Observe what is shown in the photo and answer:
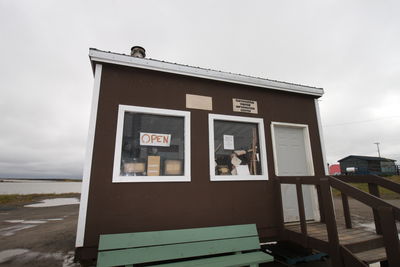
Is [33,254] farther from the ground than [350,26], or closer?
closer

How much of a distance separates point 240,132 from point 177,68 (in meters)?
1.85

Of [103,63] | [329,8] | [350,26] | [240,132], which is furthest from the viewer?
[350,26]

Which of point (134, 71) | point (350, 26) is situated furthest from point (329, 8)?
point (134, 71)

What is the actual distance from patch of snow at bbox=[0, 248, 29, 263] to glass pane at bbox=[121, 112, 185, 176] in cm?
432

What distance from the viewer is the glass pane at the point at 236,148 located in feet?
12.6

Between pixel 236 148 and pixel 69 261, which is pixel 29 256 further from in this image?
pixel 236 148

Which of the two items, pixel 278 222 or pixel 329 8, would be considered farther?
pixel 329 8

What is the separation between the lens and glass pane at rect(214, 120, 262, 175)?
383 cm

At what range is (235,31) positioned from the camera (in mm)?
7602

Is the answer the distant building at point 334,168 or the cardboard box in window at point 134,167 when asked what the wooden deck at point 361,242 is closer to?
the cardboard box in window at point 134,167

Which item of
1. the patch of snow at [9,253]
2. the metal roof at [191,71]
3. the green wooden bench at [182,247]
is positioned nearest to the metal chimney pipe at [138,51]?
the metal roof at [191,71]

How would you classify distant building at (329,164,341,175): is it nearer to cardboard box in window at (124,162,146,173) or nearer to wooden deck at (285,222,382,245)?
wooden deck at (285,222,382,245)

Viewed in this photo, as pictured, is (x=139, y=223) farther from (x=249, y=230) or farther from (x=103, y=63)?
(x=103, y=63)

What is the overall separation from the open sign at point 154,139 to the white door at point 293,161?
232 cm
